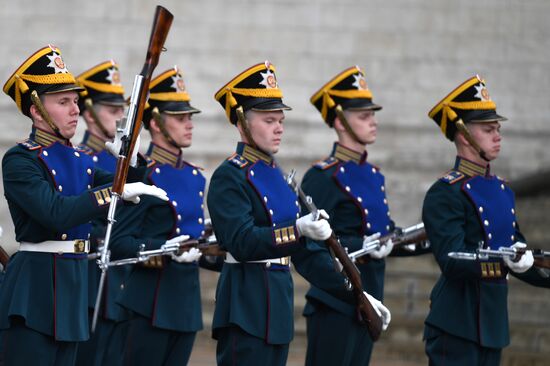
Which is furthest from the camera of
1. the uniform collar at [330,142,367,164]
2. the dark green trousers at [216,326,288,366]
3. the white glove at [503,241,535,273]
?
the uniform collar at [330,142,367,164]

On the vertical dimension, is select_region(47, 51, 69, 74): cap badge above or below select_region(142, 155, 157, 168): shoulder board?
above

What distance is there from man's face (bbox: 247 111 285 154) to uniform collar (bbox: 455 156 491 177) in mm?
1402

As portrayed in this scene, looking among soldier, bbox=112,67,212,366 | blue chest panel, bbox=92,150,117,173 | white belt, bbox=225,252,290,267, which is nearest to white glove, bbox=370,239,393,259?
soldier, bbox=112,67,212,366

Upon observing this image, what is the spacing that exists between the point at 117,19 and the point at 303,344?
459 cm

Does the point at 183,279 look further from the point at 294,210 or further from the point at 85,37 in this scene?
the point at 85,37

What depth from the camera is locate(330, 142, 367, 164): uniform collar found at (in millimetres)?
8859

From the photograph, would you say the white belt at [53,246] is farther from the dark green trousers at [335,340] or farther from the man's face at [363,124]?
the man's face at [363,124]

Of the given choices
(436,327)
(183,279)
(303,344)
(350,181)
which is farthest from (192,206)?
(303,344)

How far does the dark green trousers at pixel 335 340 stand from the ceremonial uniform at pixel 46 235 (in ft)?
6.60

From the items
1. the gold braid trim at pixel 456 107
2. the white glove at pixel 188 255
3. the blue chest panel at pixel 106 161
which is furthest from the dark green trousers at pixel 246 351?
the blue chest panel at pixel 106 161

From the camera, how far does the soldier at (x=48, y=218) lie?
646 cm

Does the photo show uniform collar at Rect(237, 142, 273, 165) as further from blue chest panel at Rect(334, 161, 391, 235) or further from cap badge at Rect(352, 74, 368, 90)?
cap badge at Rect(352, 74, 368, 90)

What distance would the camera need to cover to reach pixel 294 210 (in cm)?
725

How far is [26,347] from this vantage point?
6484 millimetres
